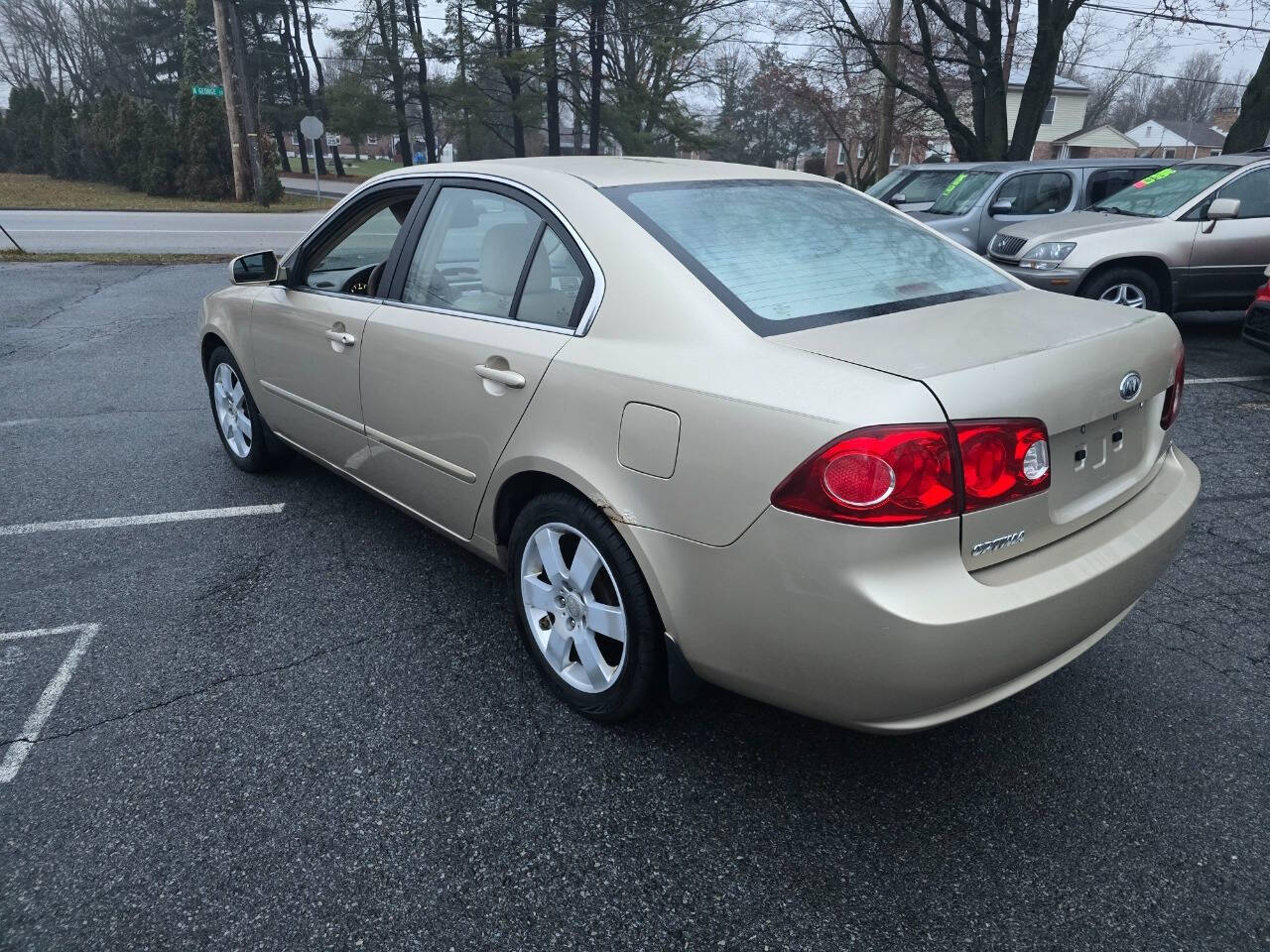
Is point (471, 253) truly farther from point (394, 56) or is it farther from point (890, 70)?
point (394, 56)

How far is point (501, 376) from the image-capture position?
2.68m

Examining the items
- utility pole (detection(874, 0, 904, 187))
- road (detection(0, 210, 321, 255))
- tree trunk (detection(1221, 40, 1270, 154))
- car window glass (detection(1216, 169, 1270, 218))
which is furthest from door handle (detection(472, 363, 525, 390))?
utility pole (detection(874, 0, 904, 187))

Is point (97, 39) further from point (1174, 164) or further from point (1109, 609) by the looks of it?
point (1109, 609)

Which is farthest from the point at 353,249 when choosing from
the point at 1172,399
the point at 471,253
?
the point at 1172,399

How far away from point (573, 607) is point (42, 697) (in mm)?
1725

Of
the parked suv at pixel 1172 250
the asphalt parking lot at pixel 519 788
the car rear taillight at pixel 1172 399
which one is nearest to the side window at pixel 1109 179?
the parked suv at pixel 1172 250

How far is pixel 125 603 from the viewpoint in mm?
3436

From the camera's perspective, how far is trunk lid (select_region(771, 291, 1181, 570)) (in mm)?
2004

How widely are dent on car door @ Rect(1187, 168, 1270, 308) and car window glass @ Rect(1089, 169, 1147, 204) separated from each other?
2.28 metres

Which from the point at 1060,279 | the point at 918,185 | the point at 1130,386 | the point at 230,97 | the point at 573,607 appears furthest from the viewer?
the point at 230,97

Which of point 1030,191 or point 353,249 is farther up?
Answer: point 1030,191

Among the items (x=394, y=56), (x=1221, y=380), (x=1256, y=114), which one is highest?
(x=394, y=56)

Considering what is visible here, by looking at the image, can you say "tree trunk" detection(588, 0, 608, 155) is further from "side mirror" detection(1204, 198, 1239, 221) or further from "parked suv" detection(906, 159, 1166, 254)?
"side mirror" detection(1204, 198, 1239, 221)

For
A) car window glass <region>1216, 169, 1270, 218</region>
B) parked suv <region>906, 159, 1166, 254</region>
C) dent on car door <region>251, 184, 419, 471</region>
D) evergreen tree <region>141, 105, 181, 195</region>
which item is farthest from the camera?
evergreen tree <region>141, 105, 181, 195</region>
